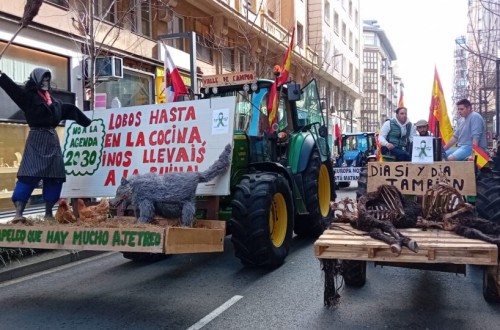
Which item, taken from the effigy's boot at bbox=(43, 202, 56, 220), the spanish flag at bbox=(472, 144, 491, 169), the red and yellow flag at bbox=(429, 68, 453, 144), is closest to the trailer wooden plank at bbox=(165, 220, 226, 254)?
the effigy's boot at bbox=(43, 202, 56, 220)

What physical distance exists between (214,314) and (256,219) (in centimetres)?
128

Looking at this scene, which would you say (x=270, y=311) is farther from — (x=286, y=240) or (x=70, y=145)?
(x=70, y=145)

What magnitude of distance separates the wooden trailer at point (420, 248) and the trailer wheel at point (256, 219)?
0.92m

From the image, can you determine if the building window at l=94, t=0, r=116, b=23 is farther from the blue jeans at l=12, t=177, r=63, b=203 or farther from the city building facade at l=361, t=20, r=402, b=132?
the city building facade at l=361, t=20, r=402, b=132

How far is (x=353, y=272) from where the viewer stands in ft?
17.6

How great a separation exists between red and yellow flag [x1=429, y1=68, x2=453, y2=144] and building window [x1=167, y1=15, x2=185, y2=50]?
10717 millimetres

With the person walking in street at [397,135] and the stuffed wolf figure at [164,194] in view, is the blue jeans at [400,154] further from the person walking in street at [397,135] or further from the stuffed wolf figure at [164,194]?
the stuffed wolf figure at [164,194]

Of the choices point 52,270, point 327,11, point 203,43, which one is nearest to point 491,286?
point 52,270

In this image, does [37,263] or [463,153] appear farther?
[463,153]

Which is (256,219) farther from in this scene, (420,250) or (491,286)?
(491,286)

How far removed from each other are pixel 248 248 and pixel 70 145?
2663 mm

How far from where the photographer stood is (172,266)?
6.82 m

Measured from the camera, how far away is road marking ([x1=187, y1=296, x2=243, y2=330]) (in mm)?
4426

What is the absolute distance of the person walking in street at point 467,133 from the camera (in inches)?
284
